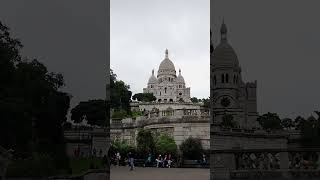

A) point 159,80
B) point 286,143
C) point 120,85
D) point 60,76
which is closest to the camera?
point 120,85

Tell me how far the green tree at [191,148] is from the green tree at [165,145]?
6.2 inches

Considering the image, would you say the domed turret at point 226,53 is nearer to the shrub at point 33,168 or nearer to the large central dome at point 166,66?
the large central dome at point 166,66

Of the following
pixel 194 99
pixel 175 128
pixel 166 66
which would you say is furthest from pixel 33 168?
pixel 194 99

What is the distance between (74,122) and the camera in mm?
11047

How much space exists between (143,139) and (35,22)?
19.6ft

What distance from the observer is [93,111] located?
10.1 meters

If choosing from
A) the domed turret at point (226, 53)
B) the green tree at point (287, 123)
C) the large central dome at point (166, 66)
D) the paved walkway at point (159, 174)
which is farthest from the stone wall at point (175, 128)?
the green tree at point (287, 123)

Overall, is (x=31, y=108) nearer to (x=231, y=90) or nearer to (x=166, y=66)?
(x=166, y=66)

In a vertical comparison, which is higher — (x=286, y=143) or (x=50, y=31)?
(x=50, y=31)

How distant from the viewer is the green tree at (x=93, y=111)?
975 cm

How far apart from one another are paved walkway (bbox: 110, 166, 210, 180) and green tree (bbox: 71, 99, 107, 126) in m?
0.98

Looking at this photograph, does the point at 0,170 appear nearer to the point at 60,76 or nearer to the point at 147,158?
the point at 147,158

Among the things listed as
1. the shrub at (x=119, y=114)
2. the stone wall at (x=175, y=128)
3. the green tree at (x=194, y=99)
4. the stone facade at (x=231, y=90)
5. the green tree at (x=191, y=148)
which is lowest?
the green tree at (x=191, y=148)

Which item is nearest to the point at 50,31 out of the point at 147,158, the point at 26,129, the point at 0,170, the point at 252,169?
the point at 26,129
